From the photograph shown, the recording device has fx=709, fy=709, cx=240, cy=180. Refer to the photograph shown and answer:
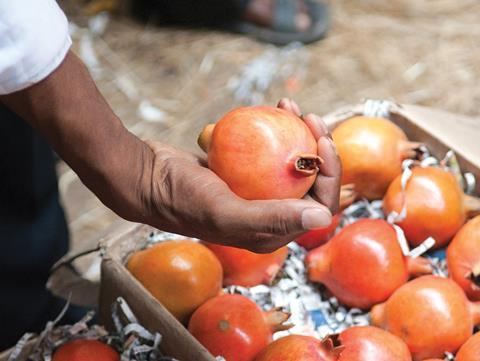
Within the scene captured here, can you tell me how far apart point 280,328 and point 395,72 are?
6.37 ft

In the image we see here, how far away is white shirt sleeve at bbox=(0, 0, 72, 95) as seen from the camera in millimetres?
792

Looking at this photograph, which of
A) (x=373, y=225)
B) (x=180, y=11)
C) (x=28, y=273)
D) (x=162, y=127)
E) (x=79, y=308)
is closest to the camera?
(x=373, y=225)

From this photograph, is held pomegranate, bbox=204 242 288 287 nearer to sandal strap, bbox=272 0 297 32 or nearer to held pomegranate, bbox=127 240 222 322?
held pomegranate, bbox=127 240 222 322

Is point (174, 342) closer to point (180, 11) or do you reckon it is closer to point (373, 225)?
point (373, 225)

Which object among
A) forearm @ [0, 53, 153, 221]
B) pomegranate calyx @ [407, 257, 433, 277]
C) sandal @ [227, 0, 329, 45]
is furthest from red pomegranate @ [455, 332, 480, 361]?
sandal @ [227, 0, 329, 45]

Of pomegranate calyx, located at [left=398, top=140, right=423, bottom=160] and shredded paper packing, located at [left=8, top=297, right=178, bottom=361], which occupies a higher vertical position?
pomegranate calyx, located at [left=398, top=140, right=423, bottom=160]

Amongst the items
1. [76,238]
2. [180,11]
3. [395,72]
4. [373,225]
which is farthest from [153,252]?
[180,11]

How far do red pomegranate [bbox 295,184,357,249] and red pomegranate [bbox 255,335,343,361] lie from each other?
0.93ft

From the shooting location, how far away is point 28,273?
1501mm

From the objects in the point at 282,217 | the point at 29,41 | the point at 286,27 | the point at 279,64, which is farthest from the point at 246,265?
the point at 286,27

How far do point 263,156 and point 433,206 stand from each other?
386 millimetres

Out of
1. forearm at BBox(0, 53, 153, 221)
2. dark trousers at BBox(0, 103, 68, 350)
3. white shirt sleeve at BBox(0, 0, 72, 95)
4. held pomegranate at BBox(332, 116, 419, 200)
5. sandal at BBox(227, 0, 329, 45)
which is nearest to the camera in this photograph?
white shirt sleeve at BBox(0, 0, 72, 95)

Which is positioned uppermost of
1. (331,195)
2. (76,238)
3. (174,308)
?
(331,195)

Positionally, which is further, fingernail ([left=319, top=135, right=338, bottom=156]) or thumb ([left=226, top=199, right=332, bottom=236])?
fingernail ([left=319, top=135, right=338, bottom=156])
